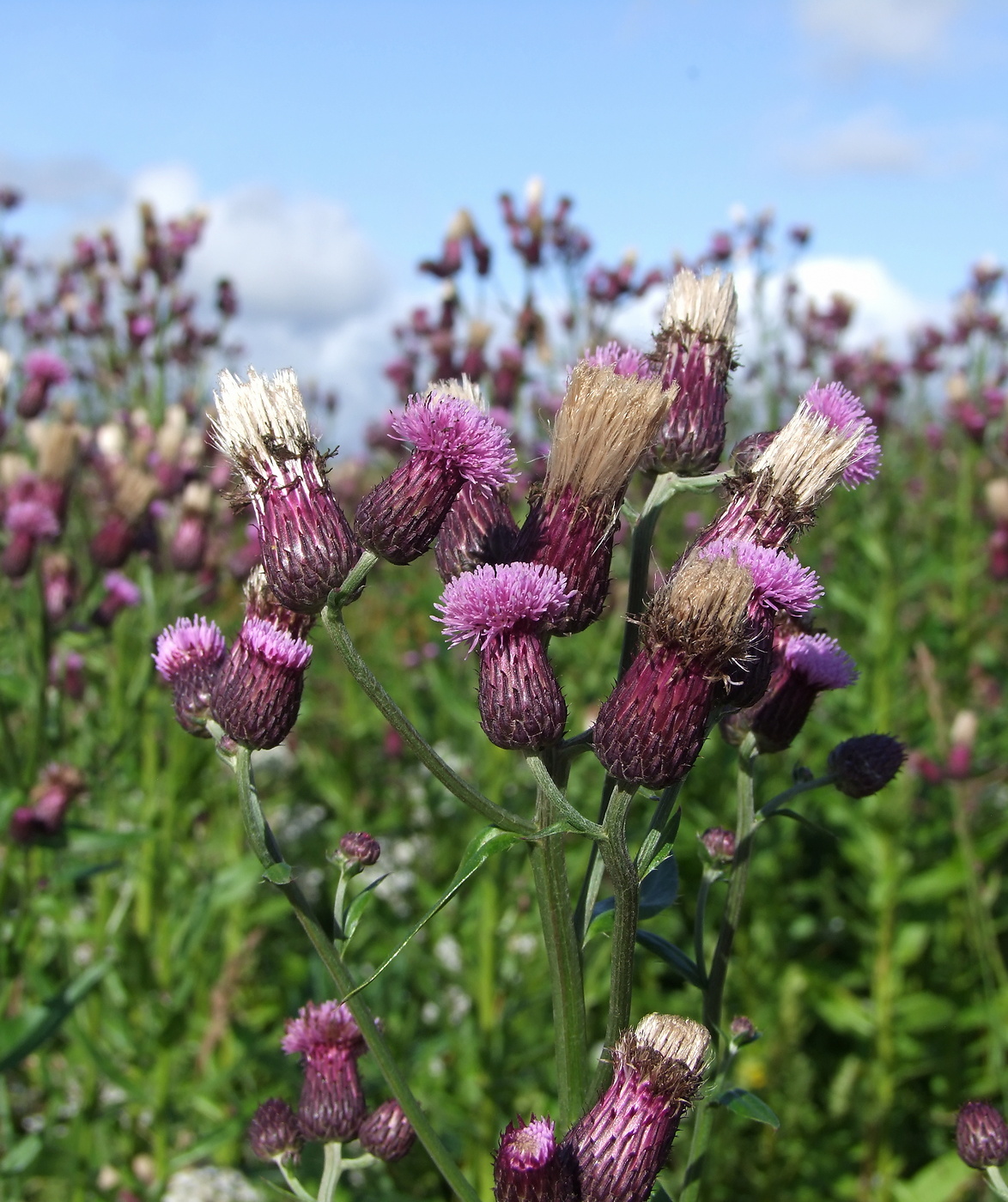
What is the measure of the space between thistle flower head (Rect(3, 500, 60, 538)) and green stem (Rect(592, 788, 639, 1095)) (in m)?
3.05

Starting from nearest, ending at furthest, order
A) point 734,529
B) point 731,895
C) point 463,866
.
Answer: point 463,866, point 734,529, point 731,895

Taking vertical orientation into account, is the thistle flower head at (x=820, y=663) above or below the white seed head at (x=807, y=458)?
below

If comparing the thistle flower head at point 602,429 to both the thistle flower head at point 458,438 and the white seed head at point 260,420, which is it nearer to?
the thistle flower head at point 458,438

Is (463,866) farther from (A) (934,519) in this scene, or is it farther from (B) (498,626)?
(A) (934,519)

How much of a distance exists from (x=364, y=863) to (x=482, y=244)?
4.18 m

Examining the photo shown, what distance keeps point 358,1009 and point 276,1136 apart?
444 millimetres

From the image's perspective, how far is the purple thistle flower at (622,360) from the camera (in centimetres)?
158

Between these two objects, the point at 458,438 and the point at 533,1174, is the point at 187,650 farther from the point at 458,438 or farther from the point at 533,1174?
the point at 533,1174

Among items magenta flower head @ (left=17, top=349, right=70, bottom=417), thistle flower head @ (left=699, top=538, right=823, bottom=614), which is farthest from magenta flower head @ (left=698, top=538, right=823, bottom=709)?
magenta flower head @ (left=17, top=349, right=70, bottom=417)

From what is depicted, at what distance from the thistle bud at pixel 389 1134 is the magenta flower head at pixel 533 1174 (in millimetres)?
381

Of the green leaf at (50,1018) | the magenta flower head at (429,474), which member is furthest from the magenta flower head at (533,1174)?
the green leaf at (50,1018)

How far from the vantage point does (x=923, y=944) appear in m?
4.53

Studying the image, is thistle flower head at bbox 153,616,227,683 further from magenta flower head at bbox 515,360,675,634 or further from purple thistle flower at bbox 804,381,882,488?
purple thistle flower at bbox 804,381,882,488

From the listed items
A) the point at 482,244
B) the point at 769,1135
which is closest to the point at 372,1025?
the point at 769,1135
